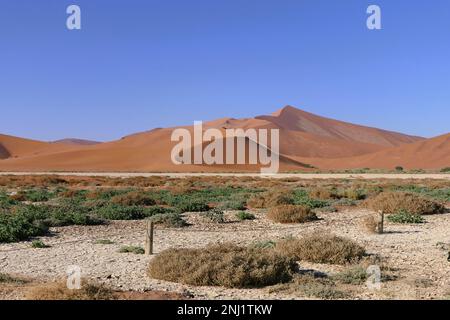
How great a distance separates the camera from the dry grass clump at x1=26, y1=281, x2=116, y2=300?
686 centimetres

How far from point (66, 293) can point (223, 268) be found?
8.82 feet

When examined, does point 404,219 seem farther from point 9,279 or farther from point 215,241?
point 9,279

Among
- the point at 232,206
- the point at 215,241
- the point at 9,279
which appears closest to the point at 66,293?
the point at 9,279

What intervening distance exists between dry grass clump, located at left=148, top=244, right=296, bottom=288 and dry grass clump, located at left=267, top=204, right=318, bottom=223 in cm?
792

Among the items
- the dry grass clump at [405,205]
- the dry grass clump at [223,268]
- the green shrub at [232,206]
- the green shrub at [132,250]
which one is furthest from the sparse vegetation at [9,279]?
the dry grass clump at [405,205]

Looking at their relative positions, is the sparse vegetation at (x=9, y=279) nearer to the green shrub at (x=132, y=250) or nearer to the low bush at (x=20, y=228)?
the green shrub at (x=132, y=250)

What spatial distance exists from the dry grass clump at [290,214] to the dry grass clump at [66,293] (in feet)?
35.3

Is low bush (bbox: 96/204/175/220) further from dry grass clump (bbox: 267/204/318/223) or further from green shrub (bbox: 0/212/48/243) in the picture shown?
dry grass clump (bbox: 267/204/318/223)

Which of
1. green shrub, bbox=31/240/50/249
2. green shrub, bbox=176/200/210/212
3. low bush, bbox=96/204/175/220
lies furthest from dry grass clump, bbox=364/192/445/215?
green shrub, bbox=31/240/50/249

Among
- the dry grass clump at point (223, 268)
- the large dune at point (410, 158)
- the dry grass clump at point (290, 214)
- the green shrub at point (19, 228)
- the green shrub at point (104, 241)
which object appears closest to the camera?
the dry grass clump at point (223, 268)

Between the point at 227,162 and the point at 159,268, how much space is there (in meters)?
85.3

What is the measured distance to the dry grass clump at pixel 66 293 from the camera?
270 inches
